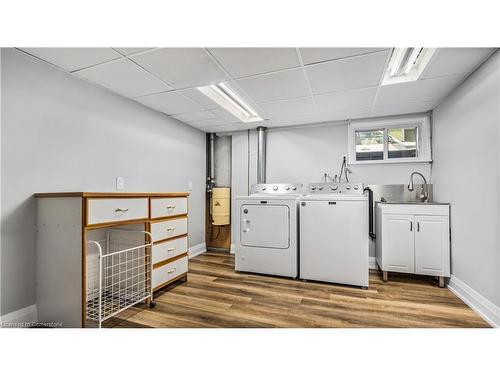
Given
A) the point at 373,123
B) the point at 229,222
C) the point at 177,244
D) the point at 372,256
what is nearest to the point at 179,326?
the point at 177,244

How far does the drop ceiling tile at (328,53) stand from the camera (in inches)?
61.7

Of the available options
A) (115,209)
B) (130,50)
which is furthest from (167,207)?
(130,50)

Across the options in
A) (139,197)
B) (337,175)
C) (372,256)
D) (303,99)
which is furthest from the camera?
(337,175)

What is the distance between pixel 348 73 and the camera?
75.0 inches

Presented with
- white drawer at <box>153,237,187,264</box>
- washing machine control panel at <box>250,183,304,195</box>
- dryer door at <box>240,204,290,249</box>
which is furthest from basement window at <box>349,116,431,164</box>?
white drawer at <box>153,237,187,264</box>

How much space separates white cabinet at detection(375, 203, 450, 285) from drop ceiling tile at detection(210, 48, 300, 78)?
1.91 metres

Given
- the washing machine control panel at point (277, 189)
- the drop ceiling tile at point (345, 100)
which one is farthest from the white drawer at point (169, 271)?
the drop ceiling tile at point (345, 100)

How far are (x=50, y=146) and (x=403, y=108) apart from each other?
357 cm

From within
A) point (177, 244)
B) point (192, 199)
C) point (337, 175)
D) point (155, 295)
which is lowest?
point (155, 295)

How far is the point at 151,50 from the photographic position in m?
1.58

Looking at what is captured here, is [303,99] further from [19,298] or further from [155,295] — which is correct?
[19,298]

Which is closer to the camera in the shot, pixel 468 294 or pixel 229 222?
pixel 468 294

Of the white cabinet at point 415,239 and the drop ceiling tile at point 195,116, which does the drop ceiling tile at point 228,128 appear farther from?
the white cabinet at point 415,239

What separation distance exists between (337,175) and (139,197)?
2598 millimetres
